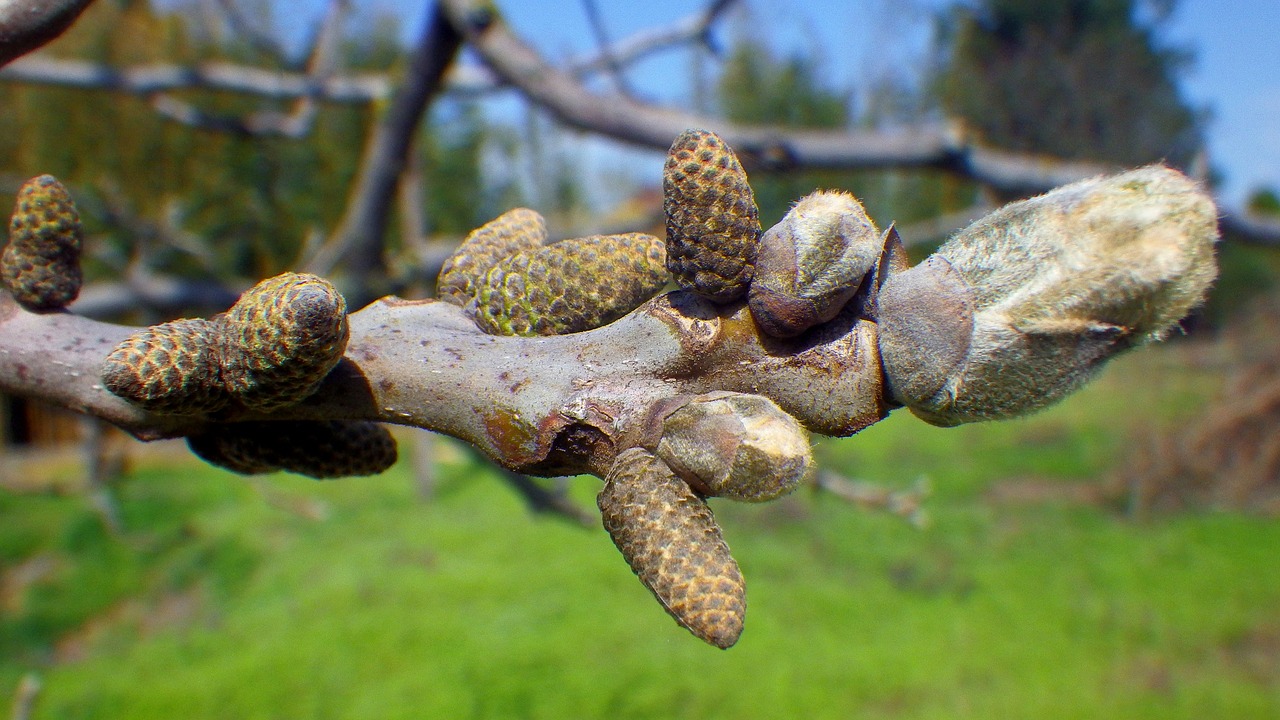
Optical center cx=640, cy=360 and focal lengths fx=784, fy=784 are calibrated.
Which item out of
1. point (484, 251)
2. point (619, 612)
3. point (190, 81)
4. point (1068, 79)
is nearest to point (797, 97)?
point (1068, 79)

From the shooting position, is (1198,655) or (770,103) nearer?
(1198,655)

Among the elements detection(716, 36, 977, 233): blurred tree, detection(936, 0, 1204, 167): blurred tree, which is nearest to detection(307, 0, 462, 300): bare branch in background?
detection(936, 0, 1204, 167): blurred tree

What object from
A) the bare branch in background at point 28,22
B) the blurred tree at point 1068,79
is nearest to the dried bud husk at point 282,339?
the bare branch in background at point 28,22

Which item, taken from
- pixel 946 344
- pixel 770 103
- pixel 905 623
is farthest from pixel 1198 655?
pixel 770 103

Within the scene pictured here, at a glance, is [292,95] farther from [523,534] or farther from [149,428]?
[523,534]

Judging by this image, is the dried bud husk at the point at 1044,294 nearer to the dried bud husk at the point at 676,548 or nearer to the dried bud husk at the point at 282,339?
the dried bud husk at the point at 676,548
